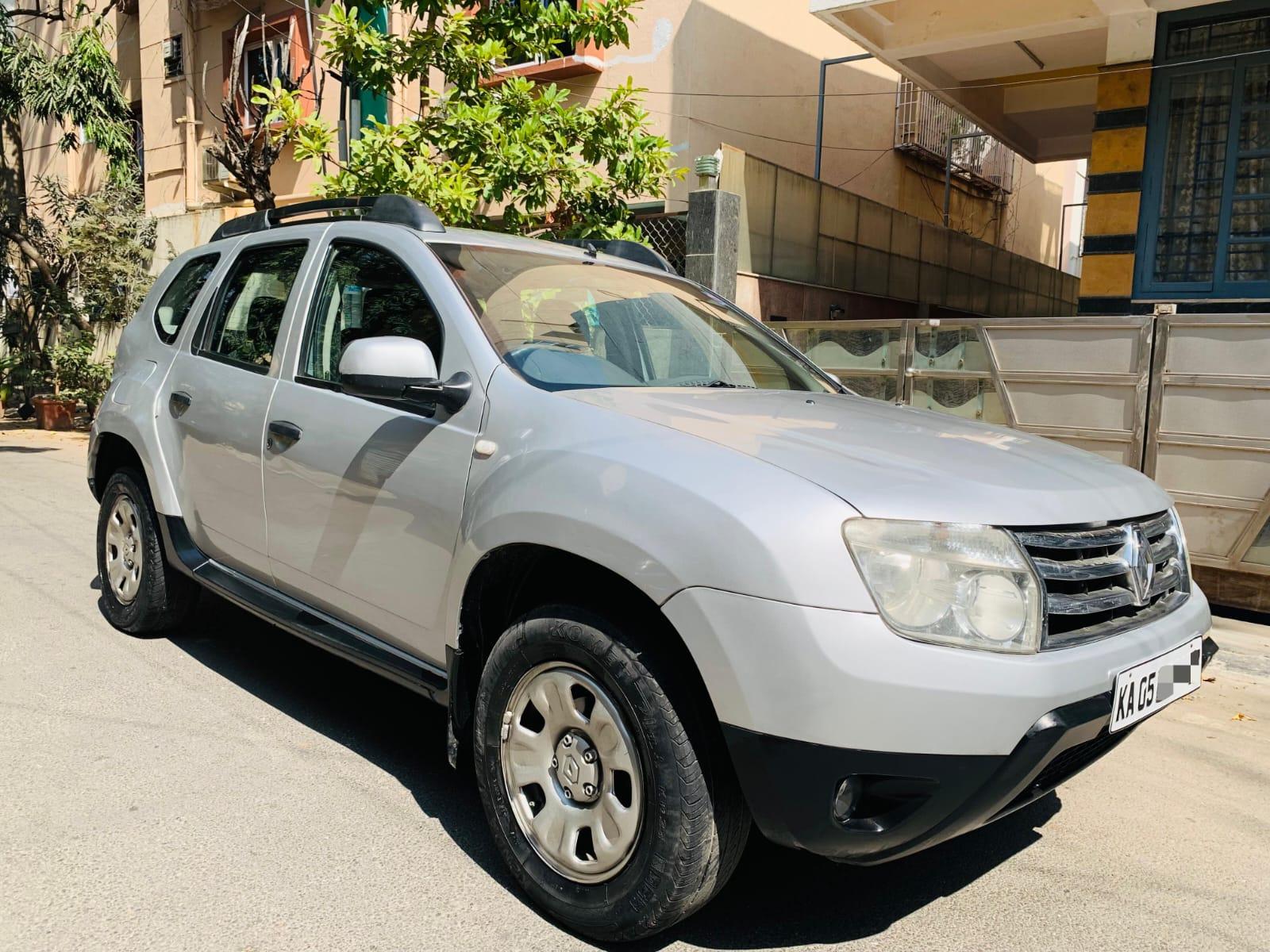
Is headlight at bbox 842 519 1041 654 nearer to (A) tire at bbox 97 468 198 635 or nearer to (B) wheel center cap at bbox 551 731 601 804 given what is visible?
(B) wheel center cap at bbox 551 731 601 804

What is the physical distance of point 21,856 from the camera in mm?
2791

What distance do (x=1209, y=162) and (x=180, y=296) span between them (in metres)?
7.31

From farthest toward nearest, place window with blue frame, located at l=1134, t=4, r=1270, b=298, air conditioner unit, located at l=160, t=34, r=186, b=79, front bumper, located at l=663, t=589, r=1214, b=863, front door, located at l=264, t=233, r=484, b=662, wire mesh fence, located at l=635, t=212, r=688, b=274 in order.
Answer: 1. air conditioner unit, located at l=160, t=34, r=186, b=79
2. wire mesh fence, located at l=635, t=212, r=688, b=274
3. window with blue frame, located at l=1134, t=4, r=1270, b=298
4. front door, located at l=264, t=233, r=484, b=662
5. front bumper, located at l=663, t=589, r=1214, b=863

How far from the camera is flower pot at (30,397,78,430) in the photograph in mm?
14703

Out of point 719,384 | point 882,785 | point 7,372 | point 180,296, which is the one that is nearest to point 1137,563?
point 882,785

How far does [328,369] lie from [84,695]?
1.72 metres

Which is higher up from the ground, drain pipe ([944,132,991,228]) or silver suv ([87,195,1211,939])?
drain pipe ([944,132,991,228])

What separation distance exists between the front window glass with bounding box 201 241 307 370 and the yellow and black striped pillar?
681 cm

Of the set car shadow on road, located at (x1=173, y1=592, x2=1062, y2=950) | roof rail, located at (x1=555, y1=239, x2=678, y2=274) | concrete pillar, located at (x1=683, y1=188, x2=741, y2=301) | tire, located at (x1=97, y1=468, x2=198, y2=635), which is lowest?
car shadow on road, located at (x1=173, y1=592, x2=1062, y2=950)

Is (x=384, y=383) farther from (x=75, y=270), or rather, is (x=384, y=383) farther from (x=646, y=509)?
(x=75, y=270)

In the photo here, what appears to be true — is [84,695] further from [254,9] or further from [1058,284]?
[1058,284]

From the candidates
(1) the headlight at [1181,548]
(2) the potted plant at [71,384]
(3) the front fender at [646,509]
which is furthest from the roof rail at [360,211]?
(2) the potted plant at [71,384]

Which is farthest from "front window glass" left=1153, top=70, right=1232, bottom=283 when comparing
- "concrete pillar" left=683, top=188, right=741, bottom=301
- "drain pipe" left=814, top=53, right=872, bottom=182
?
"drain pipe" left=814, top=53, right=872, bottom=182

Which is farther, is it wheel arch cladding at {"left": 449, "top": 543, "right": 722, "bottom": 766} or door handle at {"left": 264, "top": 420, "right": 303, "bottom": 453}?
door handle at {"left": 264, "top": 420, "right": 303, "bottom": 453}
